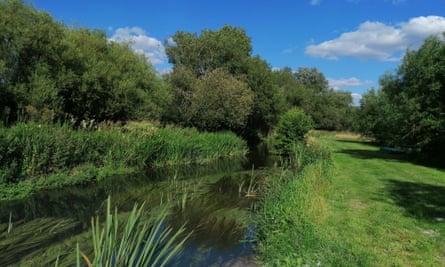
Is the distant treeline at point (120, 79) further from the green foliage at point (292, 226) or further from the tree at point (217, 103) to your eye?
→ the green foliage at point (292, 226)

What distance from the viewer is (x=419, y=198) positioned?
8.46 meters

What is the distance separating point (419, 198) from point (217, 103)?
57.1ft

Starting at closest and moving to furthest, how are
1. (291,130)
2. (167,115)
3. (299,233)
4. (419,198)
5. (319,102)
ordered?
(299,233)
(419,198)
(291,130)
(167,115)
(319,102)

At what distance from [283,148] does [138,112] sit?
12.8m

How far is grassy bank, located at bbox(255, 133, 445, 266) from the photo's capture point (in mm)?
4949

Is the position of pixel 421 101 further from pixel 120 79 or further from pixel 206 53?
pixel 120 79

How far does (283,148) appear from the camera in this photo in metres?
19.8

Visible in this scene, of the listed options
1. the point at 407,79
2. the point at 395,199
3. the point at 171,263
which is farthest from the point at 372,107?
the point at 171,263

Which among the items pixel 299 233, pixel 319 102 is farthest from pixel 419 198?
pixel 319 102

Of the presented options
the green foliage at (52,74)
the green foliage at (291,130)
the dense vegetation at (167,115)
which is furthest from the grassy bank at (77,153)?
the green foliage at (291,130)

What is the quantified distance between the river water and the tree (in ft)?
36.2

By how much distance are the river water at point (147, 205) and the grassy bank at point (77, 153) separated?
27.8 inches

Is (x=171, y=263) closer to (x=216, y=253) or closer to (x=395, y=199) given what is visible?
(x=216, y=253)

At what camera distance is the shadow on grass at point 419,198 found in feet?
23.0
